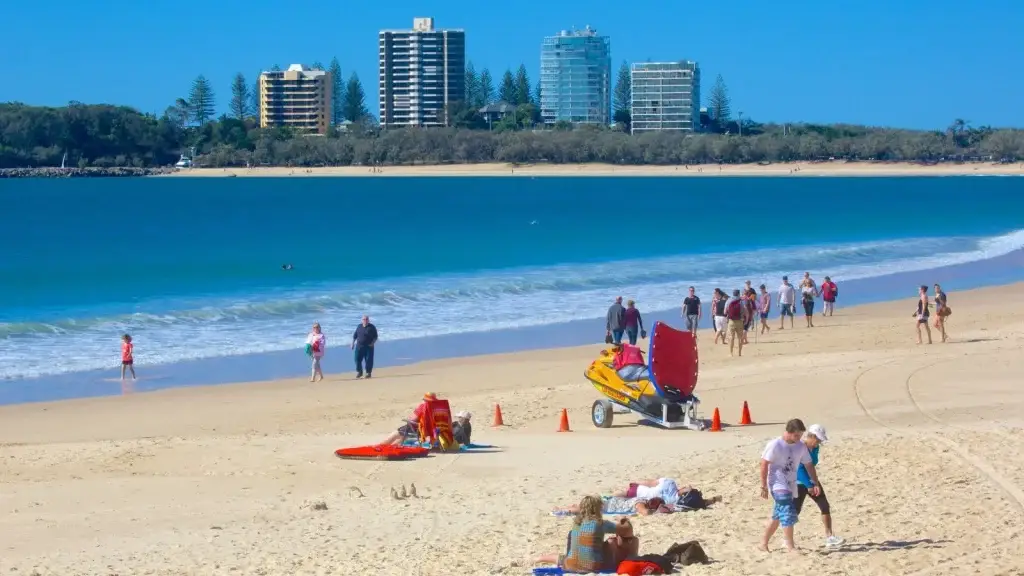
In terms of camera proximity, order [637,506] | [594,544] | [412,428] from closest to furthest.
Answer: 1. [594,544]
2. [637,506]
3. [412,428]

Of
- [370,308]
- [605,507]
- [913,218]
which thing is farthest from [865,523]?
[913,218]

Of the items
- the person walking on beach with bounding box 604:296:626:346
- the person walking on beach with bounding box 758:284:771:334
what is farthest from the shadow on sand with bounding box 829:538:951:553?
the person walking on beach with bounding box 758:284:771:334

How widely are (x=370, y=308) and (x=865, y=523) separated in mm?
23246

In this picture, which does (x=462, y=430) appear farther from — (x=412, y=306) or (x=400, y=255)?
(x=400, y=255)

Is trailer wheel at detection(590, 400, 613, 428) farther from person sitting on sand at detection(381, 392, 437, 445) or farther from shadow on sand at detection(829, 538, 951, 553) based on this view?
shadow on sand at detection(829, 538, 951, 553)

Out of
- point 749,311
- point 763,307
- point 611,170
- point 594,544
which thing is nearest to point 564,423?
point 594,544

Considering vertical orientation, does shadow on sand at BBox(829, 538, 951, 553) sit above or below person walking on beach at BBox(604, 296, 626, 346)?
below

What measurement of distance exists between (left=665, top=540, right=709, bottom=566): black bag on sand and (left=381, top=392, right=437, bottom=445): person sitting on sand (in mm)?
5287

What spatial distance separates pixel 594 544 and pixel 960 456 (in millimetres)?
5508

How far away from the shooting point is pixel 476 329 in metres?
29.0

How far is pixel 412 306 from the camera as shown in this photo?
1344 inches

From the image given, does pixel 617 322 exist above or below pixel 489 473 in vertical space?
above

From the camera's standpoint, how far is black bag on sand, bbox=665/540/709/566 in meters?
10.0

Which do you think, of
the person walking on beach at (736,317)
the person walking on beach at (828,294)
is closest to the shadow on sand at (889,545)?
the person walking on beach at (736,317)
